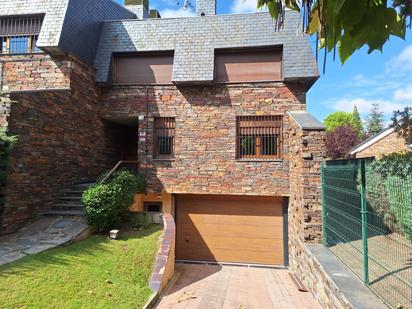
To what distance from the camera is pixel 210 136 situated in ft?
32.5

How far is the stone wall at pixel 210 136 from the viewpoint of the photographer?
9.61m

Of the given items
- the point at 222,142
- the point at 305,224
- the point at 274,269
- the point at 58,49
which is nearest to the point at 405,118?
the point at 305,224

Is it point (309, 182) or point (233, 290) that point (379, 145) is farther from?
point (233, 290)

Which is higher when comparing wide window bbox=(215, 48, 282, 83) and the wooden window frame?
wide window bbox=(215, 48, 282, 83)

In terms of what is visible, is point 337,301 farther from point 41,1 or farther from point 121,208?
point 41,1

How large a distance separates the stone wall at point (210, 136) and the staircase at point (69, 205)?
2325mm

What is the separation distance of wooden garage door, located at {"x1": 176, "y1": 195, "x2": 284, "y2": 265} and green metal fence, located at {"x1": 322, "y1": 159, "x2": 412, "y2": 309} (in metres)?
4.39

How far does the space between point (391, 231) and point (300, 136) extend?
3.99 metres

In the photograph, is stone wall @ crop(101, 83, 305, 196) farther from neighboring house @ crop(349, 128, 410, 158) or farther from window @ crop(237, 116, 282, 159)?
neighboring house @ crop(349, 128, 410, 158)

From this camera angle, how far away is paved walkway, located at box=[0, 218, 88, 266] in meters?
5.90

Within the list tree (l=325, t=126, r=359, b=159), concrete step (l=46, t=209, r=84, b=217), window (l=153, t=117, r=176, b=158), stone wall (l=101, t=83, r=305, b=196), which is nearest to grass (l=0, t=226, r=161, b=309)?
concrete step (l=46, t=209, r=84, b=217)

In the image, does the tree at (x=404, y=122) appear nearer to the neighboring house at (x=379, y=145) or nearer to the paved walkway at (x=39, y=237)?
the paved walkway at (x=39, y=237)

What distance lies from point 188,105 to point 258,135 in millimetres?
2637

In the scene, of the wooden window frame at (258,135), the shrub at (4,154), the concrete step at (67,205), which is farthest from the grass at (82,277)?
the wooden window frame at (258,135)
